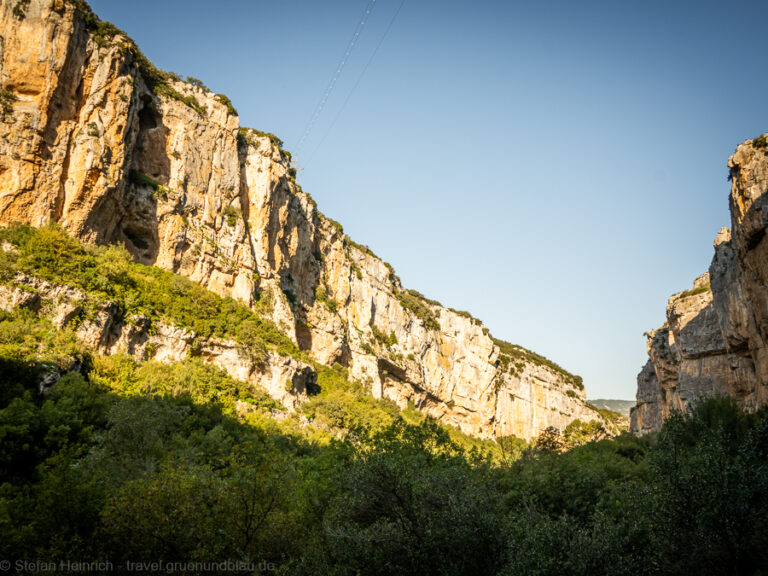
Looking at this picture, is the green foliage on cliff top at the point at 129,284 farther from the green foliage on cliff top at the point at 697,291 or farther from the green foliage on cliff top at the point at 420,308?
the green foliage on cliff top at the point at 697,291

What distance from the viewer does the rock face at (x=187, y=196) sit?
2808cm

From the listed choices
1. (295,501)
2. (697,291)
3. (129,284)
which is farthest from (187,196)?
(697,291)

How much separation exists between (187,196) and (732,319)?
1714 inches

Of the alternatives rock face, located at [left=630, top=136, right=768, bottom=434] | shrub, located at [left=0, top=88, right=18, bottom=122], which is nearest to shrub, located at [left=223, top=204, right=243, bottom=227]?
shrub, located at [left=0, top=88, right=18, bottom=122]

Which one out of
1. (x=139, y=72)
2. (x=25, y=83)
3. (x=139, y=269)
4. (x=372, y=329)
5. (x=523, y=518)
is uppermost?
(x=139, y=72)

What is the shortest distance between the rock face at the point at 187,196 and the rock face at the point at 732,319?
3420cm

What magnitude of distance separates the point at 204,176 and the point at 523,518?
38175 millimetres

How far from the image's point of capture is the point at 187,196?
128 feet

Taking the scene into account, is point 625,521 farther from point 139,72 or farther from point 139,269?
point 139,72

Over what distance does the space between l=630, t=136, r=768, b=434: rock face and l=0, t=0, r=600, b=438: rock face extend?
3420cm

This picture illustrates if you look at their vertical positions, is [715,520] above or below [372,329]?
below

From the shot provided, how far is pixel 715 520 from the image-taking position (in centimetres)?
1179

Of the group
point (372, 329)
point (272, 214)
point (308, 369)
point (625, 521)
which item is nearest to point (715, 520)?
point (625, 521)

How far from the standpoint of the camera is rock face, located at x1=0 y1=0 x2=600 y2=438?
28.1 metres
